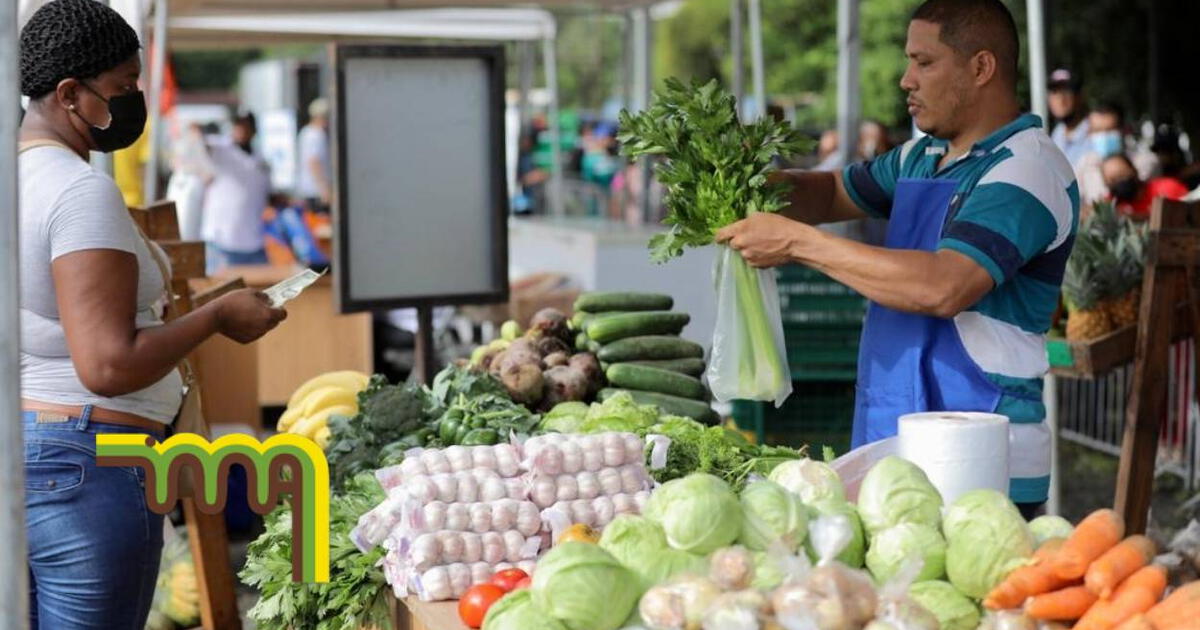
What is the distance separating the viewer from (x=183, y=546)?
242 inches

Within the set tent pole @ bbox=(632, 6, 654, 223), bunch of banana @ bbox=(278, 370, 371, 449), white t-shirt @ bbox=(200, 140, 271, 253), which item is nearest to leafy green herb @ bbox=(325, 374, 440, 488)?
bunch of banana @ bbox=(278, 370, 371, 449)

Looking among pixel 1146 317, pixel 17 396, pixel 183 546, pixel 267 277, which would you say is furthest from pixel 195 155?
pixel 17 396

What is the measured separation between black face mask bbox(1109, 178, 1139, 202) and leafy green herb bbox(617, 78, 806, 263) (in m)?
6.69

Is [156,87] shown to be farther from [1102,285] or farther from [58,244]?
[58,244]

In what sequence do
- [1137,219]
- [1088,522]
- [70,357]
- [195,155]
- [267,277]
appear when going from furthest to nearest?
[195,155] → [267,277] → [1137,219] → [70,357] → [1088,522]

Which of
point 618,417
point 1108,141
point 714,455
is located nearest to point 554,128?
point 1108,141

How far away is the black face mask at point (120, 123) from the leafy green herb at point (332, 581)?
944 millimetres

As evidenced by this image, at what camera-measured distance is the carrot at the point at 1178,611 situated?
2488mm

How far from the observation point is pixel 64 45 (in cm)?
337

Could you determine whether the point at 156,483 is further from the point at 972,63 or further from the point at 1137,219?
the point at 1137,219

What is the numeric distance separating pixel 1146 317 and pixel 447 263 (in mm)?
2685

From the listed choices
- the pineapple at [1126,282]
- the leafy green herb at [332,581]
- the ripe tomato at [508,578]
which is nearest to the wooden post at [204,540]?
the leafy green herb at [332,581]

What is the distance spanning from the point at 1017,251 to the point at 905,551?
102cm

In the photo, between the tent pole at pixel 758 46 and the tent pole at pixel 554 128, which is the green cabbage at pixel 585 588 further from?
the tent pole at pixel 554 128
